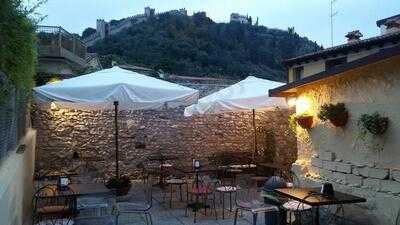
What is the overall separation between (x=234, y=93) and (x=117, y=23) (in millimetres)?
31213

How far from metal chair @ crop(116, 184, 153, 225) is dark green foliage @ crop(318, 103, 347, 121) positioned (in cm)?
279

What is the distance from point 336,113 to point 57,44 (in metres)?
11.8

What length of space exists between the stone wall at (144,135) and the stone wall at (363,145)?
565 cm

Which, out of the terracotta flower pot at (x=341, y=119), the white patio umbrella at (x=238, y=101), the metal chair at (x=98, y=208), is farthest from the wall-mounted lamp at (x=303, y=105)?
the metal chair at (x=98, y=208)

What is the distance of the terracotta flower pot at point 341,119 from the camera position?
590 centimetres

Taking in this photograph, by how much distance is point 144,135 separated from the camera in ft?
38.3

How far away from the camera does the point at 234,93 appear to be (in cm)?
962

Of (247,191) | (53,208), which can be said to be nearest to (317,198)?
(53,208)

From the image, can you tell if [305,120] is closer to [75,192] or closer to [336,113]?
[336,113]

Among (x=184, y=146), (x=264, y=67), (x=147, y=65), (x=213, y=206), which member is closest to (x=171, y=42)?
(x=147, y=65)

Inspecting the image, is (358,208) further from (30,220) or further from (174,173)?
(174,173)

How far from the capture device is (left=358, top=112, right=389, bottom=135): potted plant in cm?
515

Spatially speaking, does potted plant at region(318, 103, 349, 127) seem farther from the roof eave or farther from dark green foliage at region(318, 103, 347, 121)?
the roof eave

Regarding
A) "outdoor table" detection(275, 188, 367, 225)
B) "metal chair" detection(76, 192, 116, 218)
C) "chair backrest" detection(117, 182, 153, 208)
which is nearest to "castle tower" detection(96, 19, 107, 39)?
"chair backrest" detection(117, 182, 153, 208)
